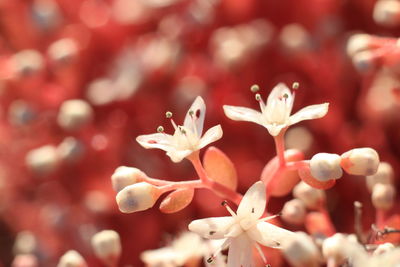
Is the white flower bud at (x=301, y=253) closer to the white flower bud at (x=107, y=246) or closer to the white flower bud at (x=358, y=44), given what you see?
the white flower bud at (x=107, y=246)

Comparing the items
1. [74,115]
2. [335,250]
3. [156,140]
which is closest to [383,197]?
[335,250]

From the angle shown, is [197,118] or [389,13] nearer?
[197,118]

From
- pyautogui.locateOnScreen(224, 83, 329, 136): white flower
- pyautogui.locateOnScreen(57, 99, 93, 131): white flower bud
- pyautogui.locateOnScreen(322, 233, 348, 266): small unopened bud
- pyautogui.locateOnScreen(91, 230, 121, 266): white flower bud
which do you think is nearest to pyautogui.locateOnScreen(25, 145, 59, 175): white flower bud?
pyautogui.locateOnScreen(57, 99, 93, 131): white flower bud

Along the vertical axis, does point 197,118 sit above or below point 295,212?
above

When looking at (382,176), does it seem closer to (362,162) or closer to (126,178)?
(362,162)

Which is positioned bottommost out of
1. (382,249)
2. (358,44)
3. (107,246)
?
(382,249)

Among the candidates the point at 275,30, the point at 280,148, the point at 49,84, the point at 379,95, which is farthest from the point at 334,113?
the point at 49,84

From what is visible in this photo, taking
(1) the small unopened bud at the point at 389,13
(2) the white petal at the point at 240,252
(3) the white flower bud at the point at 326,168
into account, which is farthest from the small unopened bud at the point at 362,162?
(1) the small unopened bud at the point at 389,13
